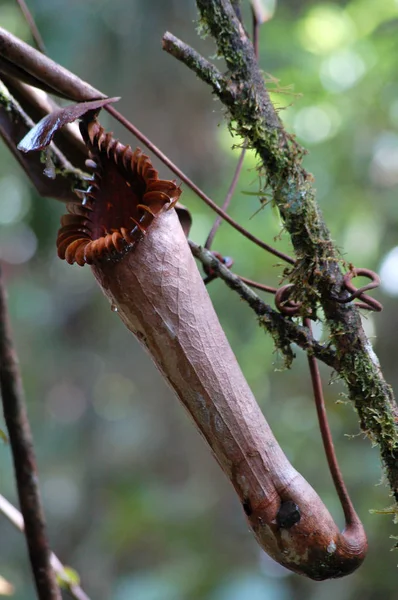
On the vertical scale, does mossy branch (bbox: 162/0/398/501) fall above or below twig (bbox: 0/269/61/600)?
above

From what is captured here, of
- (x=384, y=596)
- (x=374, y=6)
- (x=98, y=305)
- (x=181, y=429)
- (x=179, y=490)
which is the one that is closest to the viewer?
(x=384, y=596)

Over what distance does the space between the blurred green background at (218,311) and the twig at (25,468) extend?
1071 mm

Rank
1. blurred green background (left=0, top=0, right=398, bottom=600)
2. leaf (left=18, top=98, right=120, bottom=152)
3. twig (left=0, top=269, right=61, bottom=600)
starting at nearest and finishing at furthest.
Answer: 1. leaf (left=18, top=98, right=120, bottom=152)
2. twig (left=0, top=269, right=61, bottom=600)
3. blurred green background (left=0, top=0, right=398, bottom=600)

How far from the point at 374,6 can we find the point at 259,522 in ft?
8.24

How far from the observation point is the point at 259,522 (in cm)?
51

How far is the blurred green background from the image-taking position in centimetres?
223

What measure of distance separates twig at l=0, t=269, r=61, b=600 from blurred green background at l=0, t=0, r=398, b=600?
3.52ft

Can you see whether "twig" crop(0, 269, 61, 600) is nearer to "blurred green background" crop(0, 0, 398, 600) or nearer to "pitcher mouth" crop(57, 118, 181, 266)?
"pitcher mouth" crop(57, 118, 181, 266)

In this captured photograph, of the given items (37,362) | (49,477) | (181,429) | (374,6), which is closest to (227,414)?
(374,6)

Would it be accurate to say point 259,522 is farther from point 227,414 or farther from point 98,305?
point 98,305

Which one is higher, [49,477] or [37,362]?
[37,362]

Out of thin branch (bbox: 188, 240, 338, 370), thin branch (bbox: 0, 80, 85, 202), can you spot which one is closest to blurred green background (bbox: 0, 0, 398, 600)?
thin branch (bbox: 0, 80, 85, 202)

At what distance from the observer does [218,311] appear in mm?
2543

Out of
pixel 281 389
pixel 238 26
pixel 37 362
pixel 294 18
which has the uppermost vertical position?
pixel 294 18
